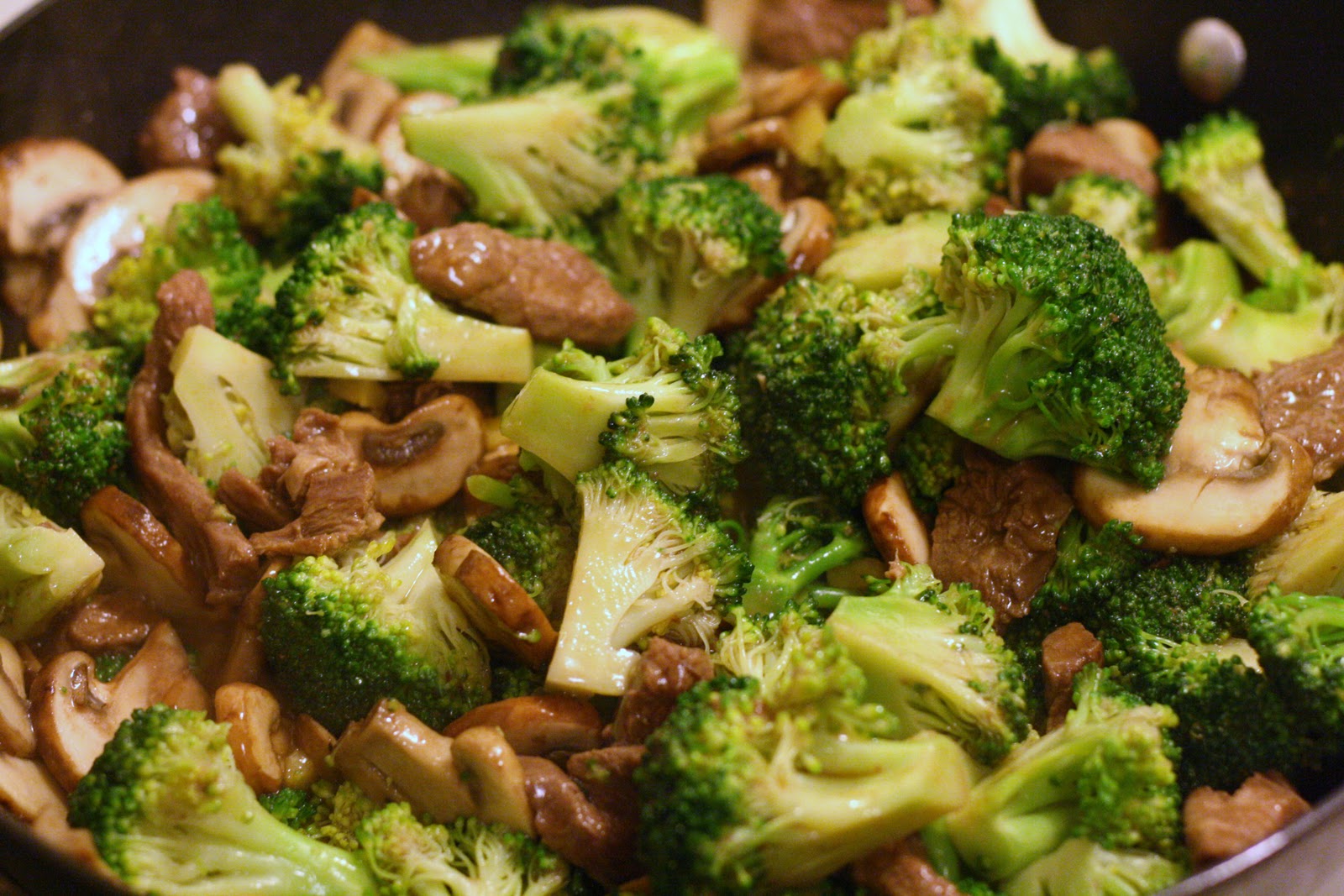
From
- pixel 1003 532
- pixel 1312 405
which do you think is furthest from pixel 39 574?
pixel 1312 405

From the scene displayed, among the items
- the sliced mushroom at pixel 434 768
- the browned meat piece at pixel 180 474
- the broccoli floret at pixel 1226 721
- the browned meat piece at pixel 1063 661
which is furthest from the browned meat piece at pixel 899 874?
the browned meat piece at pixel 180 474

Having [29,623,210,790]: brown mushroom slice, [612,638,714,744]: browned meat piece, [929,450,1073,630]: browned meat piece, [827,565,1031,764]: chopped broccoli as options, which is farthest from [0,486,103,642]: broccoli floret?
[929,450,1073,630]: browned meat piece

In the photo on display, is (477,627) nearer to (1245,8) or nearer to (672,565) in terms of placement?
(672,565)

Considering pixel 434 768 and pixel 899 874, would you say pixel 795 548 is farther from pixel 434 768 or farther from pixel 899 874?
pixel 434 768

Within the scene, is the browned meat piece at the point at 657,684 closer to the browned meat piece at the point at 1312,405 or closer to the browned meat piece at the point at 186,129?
the browned meat piece at the point at 1312,405

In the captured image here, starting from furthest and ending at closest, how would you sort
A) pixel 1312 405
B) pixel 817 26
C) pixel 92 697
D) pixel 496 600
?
pixel 817 26 → pixel 1312 405 → pixel 92 697 → pixel 496 600

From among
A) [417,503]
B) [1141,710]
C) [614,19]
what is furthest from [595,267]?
[1141,710]

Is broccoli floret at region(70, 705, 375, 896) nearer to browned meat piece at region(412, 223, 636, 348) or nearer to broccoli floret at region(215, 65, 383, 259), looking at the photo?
browned meat piece at region(412, 223, 636, 348)
